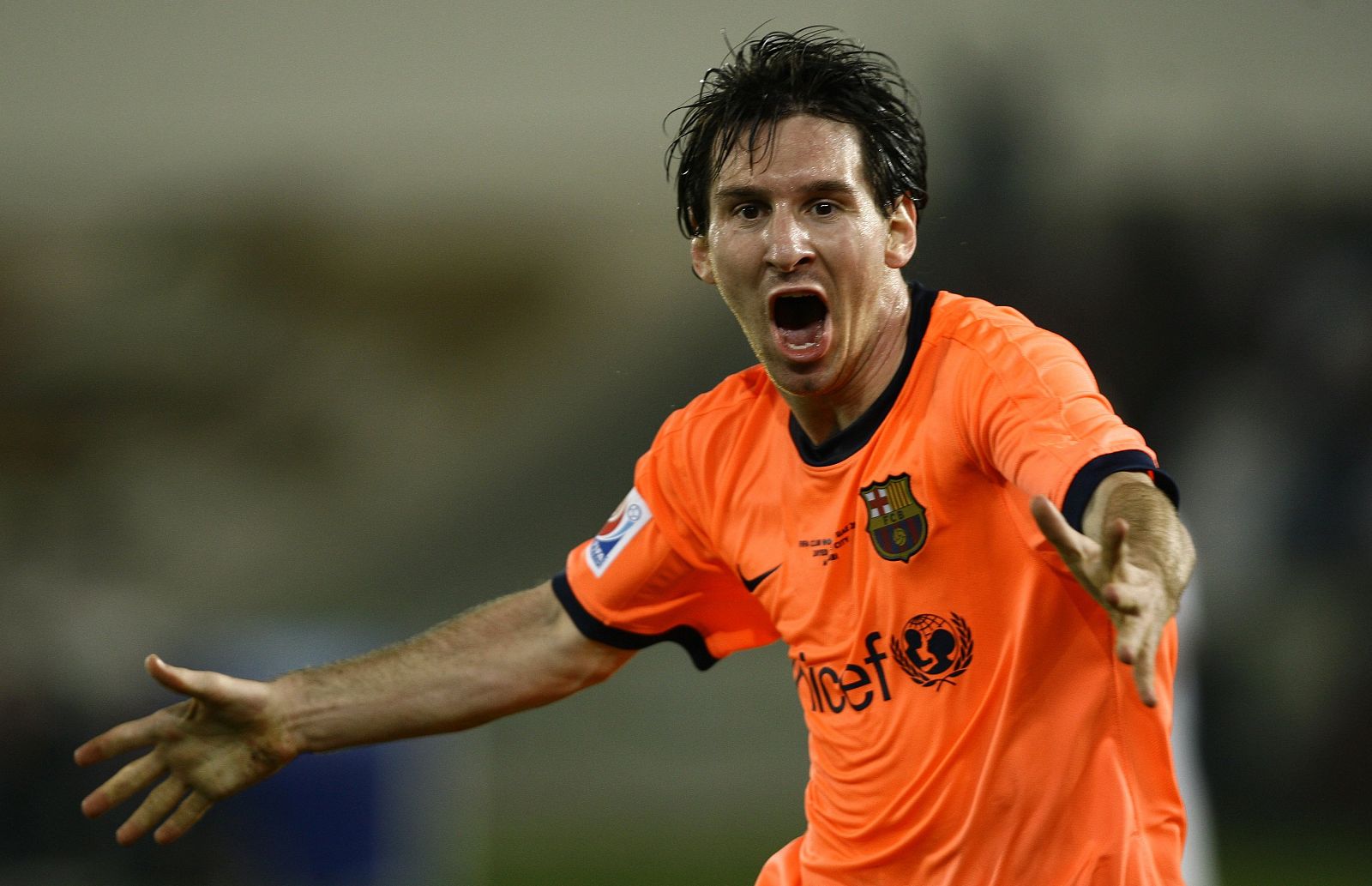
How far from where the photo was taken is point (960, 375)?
7.76ft

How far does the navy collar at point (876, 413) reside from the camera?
2.50 m

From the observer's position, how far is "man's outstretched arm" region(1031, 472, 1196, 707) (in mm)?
1703

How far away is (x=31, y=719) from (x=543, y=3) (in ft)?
13.8

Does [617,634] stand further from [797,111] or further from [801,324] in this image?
[797,111]

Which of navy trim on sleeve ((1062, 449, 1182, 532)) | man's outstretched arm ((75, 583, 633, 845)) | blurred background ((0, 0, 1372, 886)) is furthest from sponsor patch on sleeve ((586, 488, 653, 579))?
blurred background ((0, 0, 1372, 886))

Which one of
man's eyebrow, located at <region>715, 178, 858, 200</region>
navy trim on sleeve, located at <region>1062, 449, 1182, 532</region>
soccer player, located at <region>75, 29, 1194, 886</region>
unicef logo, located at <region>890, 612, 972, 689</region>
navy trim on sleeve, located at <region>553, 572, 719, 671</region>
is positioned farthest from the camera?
navy trim on sleeve, located at <region>553, 572, 719, 671</region>

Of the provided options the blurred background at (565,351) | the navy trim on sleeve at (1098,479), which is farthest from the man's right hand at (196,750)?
the blurred background at (565,351)

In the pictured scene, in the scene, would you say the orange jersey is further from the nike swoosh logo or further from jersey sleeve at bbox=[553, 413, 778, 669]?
jersey sleeve at bbox=[553, 413, 778, 669]

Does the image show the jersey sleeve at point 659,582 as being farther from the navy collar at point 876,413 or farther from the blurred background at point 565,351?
the blurred background at point 565,351

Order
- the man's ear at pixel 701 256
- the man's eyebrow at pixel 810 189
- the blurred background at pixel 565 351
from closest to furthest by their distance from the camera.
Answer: the man's eyebrow at pixel 810 189 → the man's ear at pixel 701 256 → the blurred background at pixel 565 351

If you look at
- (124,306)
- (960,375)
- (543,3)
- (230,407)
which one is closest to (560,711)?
(230,407)

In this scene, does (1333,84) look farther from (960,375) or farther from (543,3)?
(960,375)

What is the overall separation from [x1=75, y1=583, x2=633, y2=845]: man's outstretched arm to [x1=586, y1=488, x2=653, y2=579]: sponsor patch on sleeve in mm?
136

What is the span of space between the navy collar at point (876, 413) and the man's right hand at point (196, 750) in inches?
45.9
